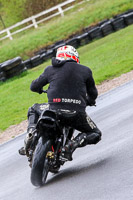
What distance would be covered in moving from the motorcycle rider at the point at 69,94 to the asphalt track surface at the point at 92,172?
1.15 feet

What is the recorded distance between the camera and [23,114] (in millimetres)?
13438

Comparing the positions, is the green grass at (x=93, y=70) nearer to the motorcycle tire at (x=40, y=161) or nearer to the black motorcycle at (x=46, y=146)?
the black motorcycle at (x=46, y=146)

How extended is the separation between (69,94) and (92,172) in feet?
3.46

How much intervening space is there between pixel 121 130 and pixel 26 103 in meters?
7.83

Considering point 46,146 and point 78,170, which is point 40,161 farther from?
point 78,170

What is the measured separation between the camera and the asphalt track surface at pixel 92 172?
4887mm

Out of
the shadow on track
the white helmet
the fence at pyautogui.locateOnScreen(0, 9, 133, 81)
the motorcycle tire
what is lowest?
the fence at pyautogui.locateOnScreen(0, 9, 133, 81)

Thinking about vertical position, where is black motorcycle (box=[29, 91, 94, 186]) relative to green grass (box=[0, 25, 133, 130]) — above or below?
above

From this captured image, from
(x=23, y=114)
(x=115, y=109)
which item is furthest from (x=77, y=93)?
(x=23, y=114)

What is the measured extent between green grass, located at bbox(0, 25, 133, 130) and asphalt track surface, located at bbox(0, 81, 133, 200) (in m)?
4.66

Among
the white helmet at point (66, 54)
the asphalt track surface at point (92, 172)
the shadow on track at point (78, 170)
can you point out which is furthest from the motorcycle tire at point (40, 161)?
the white helmet at point (66, 54)

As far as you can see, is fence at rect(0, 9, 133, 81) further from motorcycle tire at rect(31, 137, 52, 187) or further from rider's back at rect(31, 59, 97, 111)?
motorcycle tire at rect(31, 137, 52, 187)

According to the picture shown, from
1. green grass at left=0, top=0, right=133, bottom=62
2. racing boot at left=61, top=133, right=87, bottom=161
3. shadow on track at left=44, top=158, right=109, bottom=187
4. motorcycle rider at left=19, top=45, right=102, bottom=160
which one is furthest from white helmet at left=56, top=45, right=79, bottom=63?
green grass at left=0, top=0, right=133, bottom=62

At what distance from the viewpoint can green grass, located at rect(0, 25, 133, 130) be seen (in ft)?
47.6
